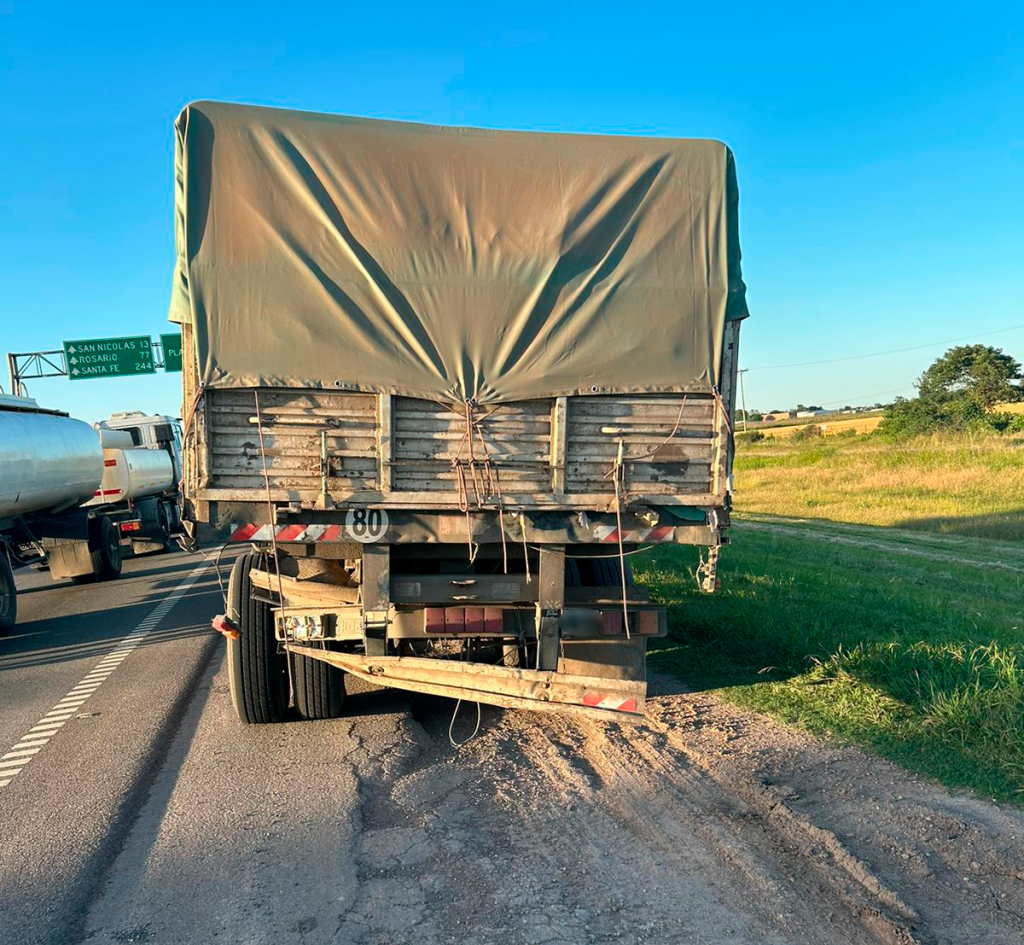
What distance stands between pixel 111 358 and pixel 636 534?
29.6m

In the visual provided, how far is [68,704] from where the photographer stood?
6754 mm

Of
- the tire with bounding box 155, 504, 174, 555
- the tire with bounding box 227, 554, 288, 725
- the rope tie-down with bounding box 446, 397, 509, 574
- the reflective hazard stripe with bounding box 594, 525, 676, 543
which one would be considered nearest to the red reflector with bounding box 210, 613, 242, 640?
the tire with bounding box 227, 554, 288, 725

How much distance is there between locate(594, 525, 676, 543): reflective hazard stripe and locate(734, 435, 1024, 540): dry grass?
58.6 ft

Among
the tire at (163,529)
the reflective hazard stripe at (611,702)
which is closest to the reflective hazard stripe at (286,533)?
the reflective hazard stripe at (611,702)

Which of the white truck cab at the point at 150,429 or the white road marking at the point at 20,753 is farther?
the white truck cab at the point at 150,429

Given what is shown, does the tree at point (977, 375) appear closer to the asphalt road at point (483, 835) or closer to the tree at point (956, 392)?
the tree at point (956, 392)

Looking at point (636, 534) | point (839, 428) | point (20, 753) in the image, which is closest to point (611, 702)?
point (636, 534)

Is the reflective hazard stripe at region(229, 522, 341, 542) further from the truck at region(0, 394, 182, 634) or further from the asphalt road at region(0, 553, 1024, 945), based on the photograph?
the truck at region(0, 394, 182, 634)

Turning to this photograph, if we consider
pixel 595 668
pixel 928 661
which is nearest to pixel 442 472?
pixel 595 668

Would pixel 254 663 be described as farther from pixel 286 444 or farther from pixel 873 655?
pixel 873 655

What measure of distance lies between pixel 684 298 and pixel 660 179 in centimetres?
76

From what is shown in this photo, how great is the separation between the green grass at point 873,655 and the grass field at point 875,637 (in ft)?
0.05

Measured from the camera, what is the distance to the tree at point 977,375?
48406mm

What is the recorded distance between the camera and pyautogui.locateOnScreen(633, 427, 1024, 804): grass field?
4.98 m
